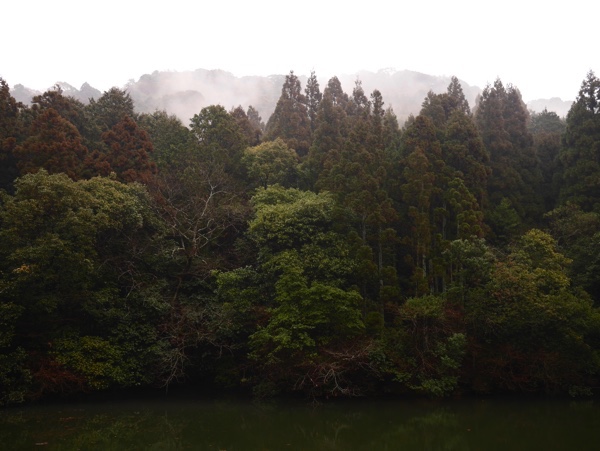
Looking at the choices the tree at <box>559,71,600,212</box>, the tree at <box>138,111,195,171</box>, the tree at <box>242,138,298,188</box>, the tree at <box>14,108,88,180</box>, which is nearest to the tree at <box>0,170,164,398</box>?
the tree at <box>14,108,88,180</box>

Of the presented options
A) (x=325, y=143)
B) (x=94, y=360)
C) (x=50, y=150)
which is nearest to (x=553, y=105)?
(x=325, y=143)

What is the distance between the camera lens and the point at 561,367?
1623cm

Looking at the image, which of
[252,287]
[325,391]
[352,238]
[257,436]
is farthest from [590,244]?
[257,436]

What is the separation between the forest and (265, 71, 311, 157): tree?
688 centimetres

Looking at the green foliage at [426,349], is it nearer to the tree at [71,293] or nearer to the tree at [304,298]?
the tree at [304,298]

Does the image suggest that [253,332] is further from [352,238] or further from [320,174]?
[320,174]

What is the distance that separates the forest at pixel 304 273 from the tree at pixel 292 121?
22.6 ft

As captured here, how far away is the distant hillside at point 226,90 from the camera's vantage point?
69200 mm

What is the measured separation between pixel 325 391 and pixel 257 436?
15.1ft

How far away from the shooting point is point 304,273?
18203 mm

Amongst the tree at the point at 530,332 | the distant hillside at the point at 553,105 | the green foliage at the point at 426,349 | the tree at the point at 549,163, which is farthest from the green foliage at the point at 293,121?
the distant hillside at the point at 553,105

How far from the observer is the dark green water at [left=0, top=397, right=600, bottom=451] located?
11305 millimetres

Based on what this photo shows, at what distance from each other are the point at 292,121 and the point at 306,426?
77.1 ft

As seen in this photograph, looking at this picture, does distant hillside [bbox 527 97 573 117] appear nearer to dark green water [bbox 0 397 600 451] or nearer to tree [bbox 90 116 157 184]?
tree [bbox 90 116 157 184]
